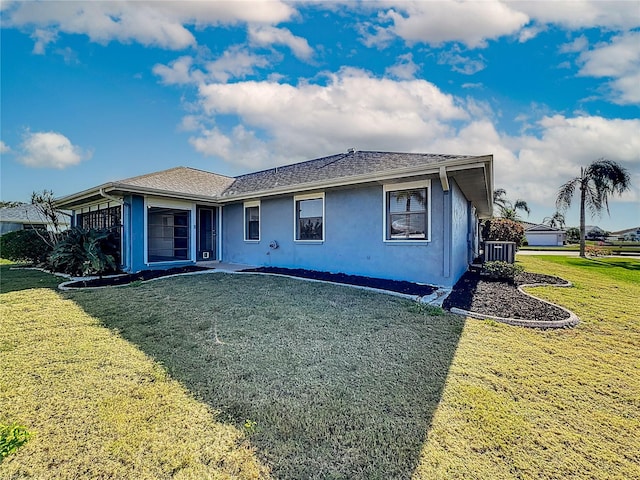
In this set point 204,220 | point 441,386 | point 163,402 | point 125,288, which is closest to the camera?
point 163,402

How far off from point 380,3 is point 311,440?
9.39 metres

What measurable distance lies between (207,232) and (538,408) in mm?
12590

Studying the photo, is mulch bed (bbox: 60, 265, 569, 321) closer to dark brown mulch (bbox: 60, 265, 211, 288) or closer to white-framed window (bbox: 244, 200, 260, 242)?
dark brown mulch (bbox: 60, 265, 211, 288)

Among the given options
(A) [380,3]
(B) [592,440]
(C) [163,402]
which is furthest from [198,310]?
(A) [380,3]

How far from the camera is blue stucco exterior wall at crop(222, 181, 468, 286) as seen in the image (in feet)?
25.0

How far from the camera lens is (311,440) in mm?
2363

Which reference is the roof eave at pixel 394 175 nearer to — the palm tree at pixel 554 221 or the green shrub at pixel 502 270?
the green shrub at pixel 502 270

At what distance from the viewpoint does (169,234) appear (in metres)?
14.9

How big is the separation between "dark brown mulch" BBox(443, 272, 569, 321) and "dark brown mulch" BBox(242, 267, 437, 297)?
696 millimetres

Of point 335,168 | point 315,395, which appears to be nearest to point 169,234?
point 335,168

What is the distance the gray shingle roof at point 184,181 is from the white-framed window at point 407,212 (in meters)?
6.97

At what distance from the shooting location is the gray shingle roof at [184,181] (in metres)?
10.9

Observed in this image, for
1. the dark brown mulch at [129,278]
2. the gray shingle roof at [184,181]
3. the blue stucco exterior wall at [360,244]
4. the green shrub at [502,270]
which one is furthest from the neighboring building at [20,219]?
the green shrub at [502,270]

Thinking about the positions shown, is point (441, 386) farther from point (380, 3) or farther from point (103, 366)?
point (380, 3)
